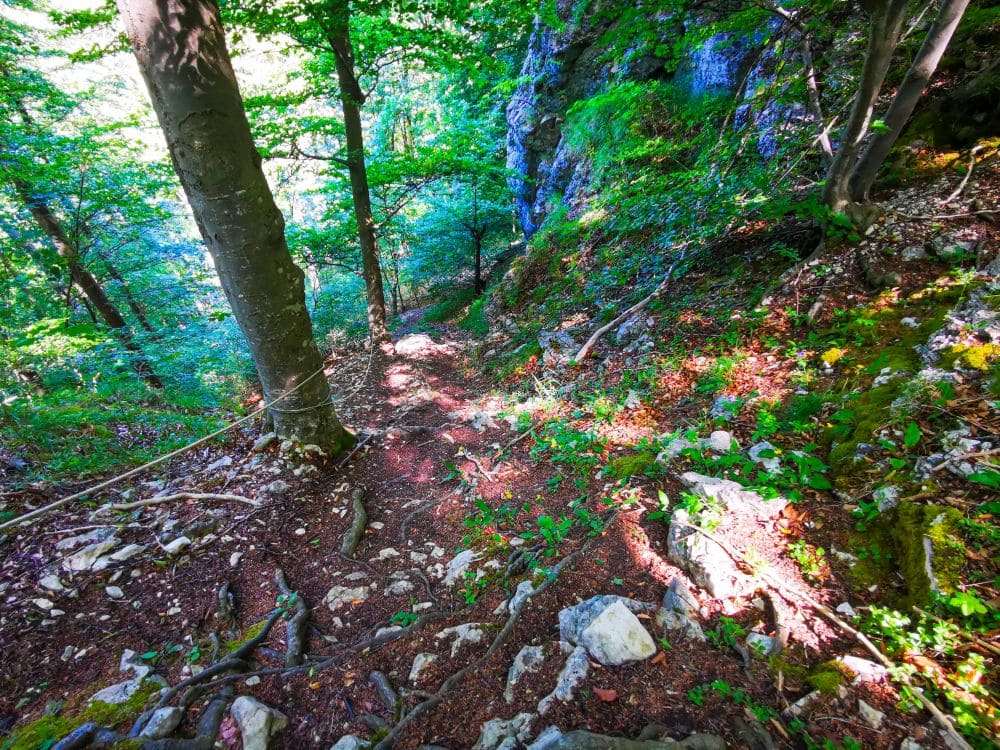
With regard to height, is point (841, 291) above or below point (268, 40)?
below

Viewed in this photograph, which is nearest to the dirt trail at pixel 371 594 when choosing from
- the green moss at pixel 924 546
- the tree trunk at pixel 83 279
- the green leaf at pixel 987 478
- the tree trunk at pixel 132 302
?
the green moss at pixel 924 546

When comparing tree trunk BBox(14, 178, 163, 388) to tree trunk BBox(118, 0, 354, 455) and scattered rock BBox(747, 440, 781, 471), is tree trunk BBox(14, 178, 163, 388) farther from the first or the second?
scattered rock BBox(747, 440, 781, 471)

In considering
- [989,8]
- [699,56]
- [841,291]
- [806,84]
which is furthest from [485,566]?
[699,56]

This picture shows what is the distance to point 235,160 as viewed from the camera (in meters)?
3.21

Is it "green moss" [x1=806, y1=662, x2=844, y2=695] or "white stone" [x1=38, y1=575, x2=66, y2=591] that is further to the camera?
"white stone" [x1=38, y1=575, x2=66, y2=591]

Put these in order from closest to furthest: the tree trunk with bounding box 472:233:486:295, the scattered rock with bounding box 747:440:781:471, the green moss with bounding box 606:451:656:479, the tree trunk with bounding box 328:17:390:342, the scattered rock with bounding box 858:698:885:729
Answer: the scattered rock with bounding box 858:698:885:729 < the scattered rock with bounding box 747:440:781:471 < the green moss with bounding box 606:451:656:479 < the tree trunk with bounding box 328:17:390:342 < the tree trunk with bounding box 472:233:486:295

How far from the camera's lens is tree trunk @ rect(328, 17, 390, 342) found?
7230 millimetres

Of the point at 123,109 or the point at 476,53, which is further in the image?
the point at 123,109

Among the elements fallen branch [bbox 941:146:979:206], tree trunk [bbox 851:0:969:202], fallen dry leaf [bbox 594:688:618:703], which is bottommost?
fallen dry leaf [bbox 594:688:618:703]

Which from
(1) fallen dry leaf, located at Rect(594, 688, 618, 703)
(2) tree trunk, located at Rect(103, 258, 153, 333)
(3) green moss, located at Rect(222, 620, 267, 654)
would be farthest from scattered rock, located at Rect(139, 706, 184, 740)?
(2) tree trunk, located at Rect(103, 258, 153, 333)

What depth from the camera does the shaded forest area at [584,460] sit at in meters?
1.87

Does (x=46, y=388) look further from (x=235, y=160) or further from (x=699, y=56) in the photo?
(x=699, y=56)

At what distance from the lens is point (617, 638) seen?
6.43ft

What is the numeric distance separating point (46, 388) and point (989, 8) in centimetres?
1471
